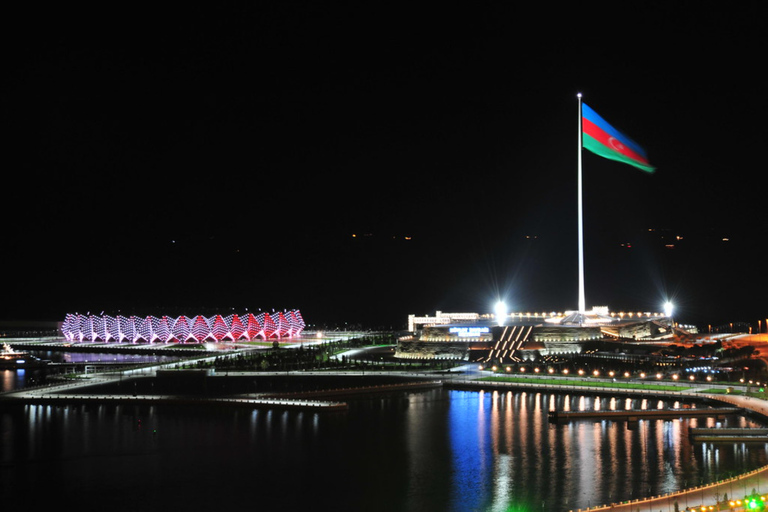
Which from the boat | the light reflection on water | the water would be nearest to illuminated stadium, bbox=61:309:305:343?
the boat

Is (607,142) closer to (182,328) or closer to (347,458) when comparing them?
(347,458)

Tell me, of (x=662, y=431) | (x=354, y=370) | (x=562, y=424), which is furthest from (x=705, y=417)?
(x=354, y=370)

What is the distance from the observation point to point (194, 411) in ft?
89.4

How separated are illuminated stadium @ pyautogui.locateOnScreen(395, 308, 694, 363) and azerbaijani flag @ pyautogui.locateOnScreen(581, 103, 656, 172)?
11.5m

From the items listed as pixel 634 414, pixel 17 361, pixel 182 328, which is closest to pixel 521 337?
pixel 634 414

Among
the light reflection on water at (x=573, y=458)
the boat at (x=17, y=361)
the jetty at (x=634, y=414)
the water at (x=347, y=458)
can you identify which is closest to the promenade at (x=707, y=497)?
the light reflection on water at (x=573, y=458)

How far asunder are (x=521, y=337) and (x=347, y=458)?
2392 centimetres

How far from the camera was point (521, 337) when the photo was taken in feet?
142

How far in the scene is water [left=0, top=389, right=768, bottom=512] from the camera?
1739 cm

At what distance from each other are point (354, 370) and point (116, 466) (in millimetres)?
18043

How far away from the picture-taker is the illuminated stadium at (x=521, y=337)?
138 feet

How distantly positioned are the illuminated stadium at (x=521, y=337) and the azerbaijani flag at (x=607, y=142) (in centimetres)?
1150

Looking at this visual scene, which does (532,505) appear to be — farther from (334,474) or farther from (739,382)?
(739,382)

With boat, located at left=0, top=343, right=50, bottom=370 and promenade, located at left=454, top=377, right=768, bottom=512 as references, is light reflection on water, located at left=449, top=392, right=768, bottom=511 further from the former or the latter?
boat, located at left=0, top=343, right=50, bottom=370
